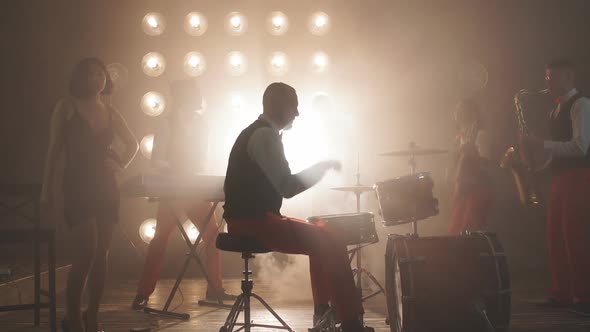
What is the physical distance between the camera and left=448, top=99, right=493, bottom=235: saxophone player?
209 inches

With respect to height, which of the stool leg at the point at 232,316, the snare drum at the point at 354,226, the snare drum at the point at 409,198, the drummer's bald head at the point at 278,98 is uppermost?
the drummer's bald head at the point at 278,98

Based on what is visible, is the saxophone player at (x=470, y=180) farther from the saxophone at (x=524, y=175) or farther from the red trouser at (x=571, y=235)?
the red trouser at (x=571, y=235)

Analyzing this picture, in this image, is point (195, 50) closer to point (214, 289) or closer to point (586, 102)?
point (214, 289)

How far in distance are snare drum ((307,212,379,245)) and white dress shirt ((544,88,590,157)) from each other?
1458mm

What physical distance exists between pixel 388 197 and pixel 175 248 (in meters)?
3.62

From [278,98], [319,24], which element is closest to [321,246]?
[278,98]

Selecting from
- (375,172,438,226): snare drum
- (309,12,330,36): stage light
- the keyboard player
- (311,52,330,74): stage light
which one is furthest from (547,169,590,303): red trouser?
(309,12,330,36): stage light

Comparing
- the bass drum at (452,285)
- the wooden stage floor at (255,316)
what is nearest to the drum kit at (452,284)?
the bass drum at (452,285)

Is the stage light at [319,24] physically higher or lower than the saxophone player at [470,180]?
higher

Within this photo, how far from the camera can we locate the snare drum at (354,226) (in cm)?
415

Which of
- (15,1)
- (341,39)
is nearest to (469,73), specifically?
(341,39)

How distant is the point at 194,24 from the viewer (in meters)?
6.91

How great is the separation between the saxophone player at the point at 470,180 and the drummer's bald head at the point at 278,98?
2.59 meters

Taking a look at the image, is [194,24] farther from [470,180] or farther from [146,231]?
[470,180]
